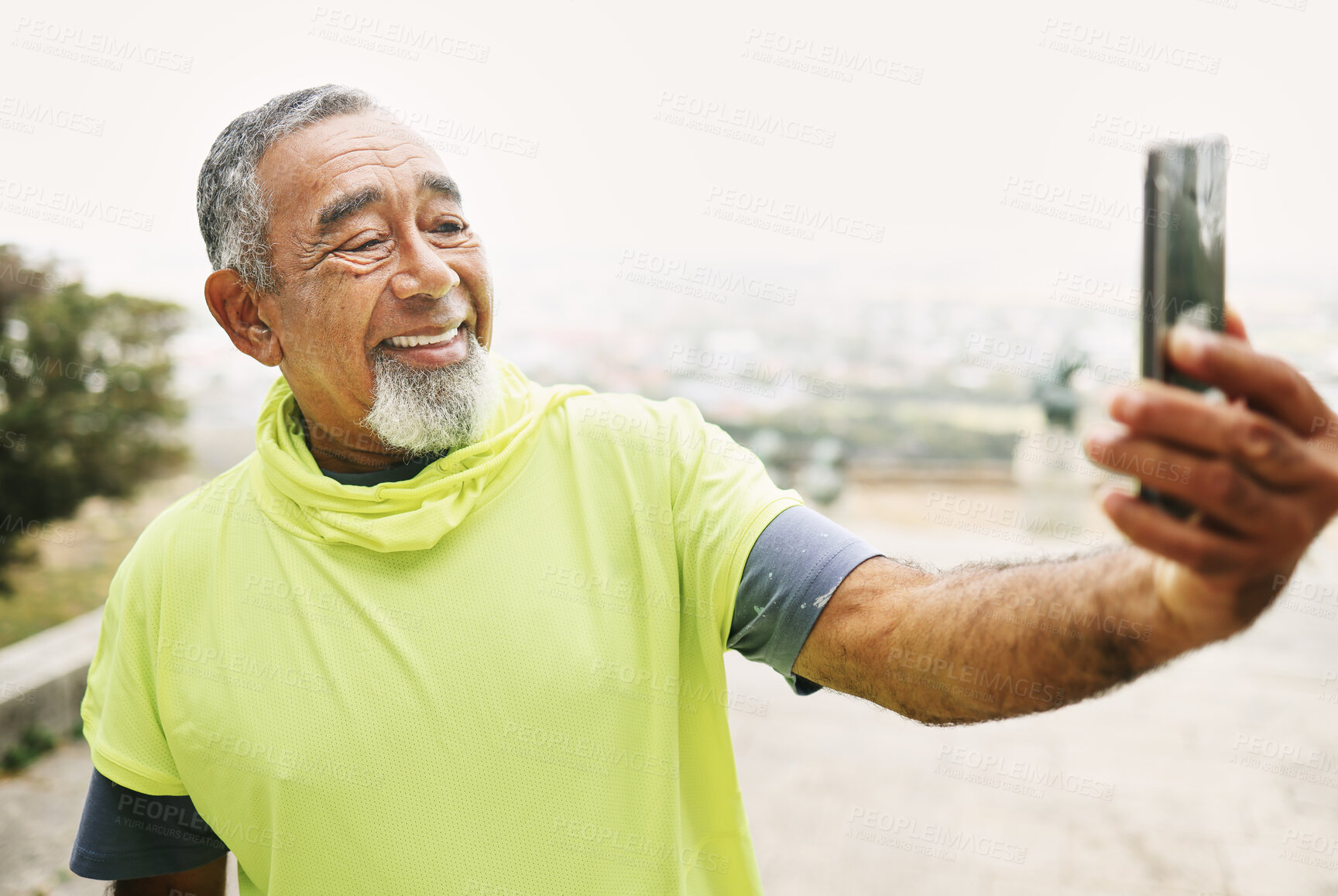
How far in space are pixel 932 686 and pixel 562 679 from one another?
562mm

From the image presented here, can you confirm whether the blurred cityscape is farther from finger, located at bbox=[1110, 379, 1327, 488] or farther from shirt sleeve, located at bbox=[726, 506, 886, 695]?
finger, located at bbox=[1110, 379, 1327, 488]

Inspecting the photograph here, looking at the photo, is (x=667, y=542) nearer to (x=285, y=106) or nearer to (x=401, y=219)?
(x=401, y=219)

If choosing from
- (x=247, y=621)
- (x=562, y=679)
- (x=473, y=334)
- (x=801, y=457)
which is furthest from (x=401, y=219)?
(x=801, y=457)

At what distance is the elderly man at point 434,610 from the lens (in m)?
1.47

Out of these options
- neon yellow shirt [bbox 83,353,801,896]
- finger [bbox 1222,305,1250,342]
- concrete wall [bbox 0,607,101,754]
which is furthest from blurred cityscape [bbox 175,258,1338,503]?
finger [bbox 1222,305,1250,342]

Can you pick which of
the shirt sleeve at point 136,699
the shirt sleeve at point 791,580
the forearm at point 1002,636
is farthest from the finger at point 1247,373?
the shirt sleeve at point 136,699

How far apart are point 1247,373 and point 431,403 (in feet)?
4.00

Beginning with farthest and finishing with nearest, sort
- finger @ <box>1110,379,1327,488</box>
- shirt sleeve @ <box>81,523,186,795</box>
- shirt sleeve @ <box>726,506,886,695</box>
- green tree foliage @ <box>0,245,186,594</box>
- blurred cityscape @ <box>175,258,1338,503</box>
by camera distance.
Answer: blurred cityscape @ <box>175,258,1338,503</box>
green tree foliage @ <box>0,245,186,594</box>
shirt sleeve @ <box>81,523,186,795</box>
shirt sleeve @ <box>726,506,886,695</box>
finger @ <box>1110,379,1327,488</box>

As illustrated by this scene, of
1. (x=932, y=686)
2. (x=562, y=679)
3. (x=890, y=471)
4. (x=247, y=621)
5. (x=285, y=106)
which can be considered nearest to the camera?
(x=932, y=686)

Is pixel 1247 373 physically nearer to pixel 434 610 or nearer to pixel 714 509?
pixel 714 509

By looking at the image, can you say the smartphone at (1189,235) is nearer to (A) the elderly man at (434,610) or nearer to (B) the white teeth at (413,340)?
(A) the elderly man at (434,610)

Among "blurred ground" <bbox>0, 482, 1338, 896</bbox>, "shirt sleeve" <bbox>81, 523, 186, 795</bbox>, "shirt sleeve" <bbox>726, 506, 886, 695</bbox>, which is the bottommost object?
"blurred ground" <bbox>0, 482, 1338, 896</bbox>

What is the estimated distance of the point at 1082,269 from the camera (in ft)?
32.2

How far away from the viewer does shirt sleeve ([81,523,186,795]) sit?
5.27ft
